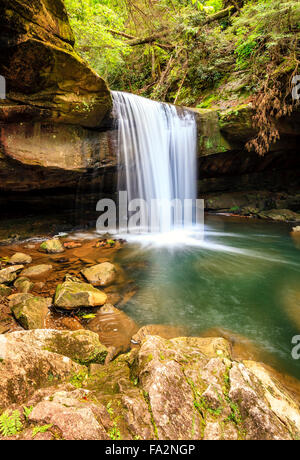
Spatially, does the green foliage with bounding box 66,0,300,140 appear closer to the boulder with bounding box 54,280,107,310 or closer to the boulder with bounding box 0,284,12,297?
the boulder with bounding box 54,280,107,310

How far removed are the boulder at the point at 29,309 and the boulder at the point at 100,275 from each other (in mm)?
1015

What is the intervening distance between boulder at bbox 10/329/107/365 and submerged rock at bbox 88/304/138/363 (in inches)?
9.1

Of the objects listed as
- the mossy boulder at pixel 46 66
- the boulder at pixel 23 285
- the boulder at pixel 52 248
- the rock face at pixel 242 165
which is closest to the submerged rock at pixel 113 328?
the boulder at pixel 23 285

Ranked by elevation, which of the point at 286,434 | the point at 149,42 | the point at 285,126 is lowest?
the point at 286,434

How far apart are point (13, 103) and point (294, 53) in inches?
328

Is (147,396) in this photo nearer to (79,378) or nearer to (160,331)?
(79,378)

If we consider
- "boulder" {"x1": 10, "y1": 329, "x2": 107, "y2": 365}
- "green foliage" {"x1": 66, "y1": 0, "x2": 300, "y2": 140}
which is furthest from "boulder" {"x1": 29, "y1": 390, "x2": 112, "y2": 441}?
"green foliage" {"x1": 66, "y1": 0, "x2": 300, "y2": 140}

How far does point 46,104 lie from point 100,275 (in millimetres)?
4353

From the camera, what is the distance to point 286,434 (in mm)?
1329

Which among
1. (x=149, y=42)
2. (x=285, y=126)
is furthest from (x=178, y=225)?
(x=149, y=42)

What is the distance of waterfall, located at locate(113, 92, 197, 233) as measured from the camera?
7.18 meters

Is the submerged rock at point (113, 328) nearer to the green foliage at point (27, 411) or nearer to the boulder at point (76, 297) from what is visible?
the boulder at point (76, 297)

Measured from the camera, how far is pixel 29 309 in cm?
286

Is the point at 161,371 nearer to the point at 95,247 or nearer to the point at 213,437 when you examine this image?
the point at 213,437
